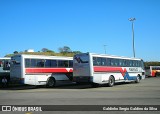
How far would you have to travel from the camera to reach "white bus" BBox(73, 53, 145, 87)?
79.5 ft

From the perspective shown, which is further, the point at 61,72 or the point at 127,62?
the point at 127,62

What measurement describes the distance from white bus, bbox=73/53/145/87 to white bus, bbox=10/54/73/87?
2489 mm

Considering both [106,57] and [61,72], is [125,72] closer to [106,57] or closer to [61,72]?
[106,57]

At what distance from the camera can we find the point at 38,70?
25.3 metres

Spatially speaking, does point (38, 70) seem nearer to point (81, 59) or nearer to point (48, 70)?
point (48, 70)

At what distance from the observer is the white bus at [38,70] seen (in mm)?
24328

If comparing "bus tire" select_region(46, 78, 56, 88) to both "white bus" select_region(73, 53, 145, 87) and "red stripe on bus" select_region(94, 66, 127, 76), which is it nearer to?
"white bus" select_region(73, 53, 145, 87)

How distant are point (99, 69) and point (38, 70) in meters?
5.30

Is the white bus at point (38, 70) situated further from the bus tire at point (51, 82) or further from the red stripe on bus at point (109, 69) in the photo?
the red stripe on bus at point (109, 69)

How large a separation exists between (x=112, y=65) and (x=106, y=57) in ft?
4.18

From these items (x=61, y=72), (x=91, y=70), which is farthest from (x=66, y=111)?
(x=61, y=72)

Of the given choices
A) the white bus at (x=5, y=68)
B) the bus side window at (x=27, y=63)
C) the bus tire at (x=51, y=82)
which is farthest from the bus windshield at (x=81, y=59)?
the white bus at (x=5, y=68)

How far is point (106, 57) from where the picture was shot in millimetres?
26266

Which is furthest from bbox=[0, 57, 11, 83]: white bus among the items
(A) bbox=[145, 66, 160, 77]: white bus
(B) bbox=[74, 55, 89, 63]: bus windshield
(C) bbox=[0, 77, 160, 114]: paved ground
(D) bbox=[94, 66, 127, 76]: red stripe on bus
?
(A) bbox=[145, 66, 160, 77]: white bus
